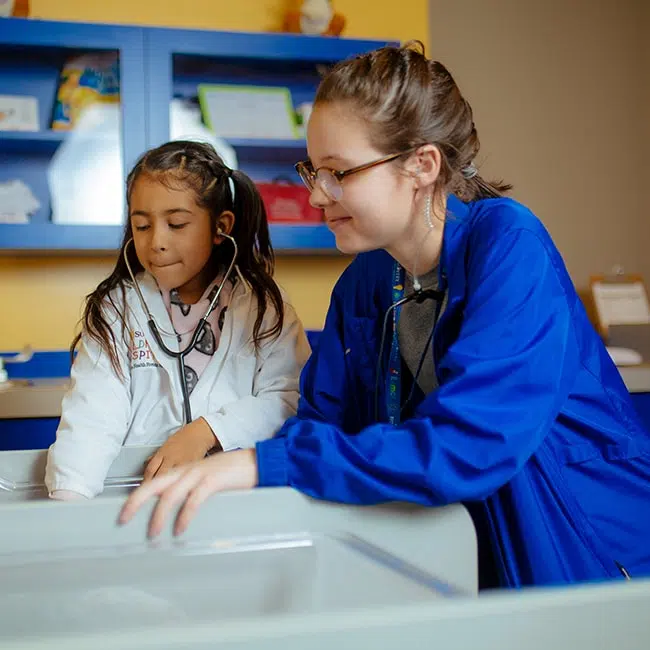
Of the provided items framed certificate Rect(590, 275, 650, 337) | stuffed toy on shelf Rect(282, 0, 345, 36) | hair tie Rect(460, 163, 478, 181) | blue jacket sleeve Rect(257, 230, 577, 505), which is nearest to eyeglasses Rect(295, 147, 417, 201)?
hair tie Rect(460, 163, 478, 181)

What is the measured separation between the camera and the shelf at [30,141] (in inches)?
93.7

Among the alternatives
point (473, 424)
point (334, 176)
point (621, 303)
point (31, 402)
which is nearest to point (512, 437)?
point (473, 424)

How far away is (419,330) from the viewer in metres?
1.08

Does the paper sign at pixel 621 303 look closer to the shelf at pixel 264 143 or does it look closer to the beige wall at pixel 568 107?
the beige wall at pixel 568 107

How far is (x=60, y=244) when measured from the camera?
7.52 feet

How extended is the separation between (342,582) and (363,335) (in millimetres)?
546

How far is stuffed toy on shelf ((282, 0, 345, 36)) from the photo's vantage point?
2453 mm

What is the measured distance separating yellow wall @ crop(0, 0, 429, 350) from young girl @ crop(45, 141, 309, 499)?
1223mm

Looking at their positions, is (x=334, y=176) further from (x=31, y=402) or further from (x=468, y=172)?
(x=31, y=402)

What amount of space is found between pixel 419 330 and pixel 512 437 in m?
0.34

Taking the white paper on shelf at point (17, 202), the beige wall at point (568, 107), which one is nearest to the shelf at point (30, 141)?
the white paper on shelf at point (17, 202)

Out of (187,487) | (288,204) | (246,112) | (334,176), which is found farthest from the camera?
(288,204)

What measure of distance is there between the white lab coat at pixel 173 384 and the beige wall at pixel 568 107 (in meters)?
1.85

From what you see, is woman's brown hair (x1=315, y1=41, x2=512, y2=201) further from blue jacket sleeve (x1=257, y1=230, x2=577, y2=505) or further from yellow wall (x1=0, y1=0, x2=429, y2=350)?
yellow wall (x1=0, y1=0, x2=429, y2=350)
